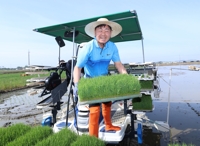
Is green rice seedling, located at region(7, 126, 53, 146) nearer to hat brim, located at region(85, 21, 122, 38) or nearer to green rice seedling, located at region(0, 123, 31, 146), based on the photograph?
green rice seedling, located at region(0, 123, 31, 146)

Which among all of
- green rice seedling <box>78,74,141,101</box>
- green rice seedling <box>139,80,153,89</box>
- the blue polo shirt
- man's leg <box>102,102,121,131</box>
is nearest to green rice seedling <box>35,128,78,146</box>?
green rice seedling <box>78,74,141,101</box>

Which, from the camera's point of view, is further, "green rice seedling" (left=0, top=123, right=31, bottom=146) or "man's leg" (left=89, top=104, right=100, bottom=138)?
"man's leg" (left=89, top=104, right=100, bottom=138)

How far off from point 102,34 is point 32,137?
169cm

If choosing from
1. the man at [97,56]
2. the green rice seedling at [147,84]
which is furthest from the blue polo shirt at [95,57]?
the green rice seedling at [147,84]

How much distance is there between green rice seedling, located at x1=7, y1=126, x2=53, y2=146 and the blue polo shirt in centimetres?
103

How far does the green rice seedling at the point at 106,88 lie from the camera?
2246 mm

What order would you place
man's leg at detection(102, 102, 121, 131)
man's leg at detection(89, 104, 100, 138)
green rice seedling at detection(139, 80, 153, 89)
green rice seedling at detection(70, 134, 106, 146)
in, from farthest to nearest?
green rice seedling at detection(139, 80, 153, 89) → man's leg at detection(102, 102, 121, 131) → man's leg at detection(89, 104, 100, 138) → green rice seedling at detection(70, 134, 106, 146)

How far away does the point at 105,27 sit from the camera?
9.00 ft

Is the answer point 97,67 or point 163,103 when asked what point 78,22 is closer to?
point 97,67

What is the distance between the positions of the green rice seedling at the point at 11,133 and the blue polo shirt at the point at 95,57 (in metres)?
1.16

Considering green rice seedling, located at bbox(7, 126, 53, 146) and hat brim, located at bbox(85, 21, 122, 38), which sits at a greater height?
hat brim, located at bbox(85, 21, 122, 38)

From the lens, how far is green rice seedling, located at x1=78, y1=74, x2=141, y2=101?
225 cm

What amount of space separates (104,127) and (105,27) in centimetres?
176

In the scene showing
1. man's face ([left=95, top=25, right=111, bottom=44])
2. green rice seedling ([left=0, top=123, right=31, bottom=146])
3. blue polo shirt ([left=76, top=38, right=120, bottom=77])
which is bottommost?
green rice seedling ([left=0, top=123, right=31, bottom=146])
